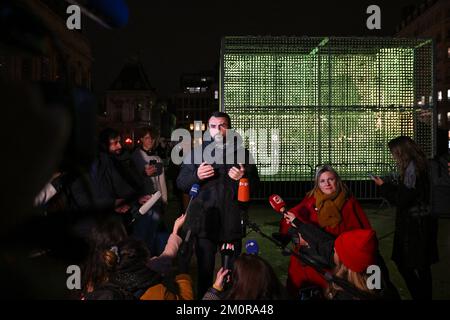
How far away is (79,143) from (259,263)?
8.35 feet

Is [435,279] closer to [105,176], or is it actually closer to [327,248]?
[327,248]

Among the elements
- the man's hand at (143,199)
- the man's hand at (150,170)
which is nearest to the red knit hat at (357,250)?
the man's hand at (143,199)

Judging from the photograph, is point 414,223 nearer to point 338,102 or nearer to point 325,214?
point 325,214

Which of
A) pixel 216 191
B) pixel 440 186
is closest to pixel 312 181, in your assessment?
pixel 440 186

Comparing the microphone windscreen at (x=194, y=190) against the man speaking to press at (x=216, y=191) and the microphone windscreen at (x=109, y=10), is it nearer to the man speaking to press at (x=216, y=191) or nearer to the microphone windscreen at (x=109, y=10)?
the man speaking to press at (x=216, y=191)

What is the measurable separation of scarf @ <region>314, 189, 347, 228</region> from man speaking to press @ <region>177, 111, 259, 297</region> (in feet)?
2.73

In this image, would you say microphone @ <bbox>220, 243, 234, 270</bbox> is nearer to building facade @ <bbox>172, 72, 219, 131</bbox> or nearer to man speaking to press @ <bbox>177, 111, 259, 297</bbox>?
man speaking to press @ <bbox>177, 111, 259, 297</bbox>

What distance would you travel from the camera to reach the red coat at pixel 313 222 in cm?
448

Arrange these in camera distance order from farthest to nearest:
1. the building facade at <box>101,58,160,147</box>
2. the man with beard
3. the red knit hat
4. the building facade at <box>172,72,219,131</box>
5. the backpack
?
1. the building facade at <box>172,72,219,131</box>
2. the building facade at <box>101,58,160,147</box>
3. the man with beard
4. the backpack
5. the red knit hat

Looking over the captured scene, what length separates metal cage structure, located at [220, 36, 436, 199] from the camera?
12.3m

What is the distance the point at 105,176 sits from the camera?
517 centimetres

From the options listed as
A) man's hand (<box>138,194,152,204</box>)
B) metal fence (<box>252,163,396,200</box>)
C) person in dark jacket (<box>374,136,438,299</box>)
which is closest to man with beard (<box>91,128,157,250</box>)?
man's hand (<box>138,194,152,204</box>)

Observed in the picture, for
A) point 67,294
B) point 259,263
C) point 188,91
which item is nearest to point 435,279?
point 259,263

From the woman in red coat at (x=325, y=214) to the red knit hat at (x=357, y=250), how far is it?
2.89 feet
